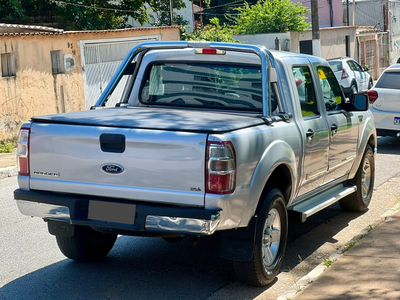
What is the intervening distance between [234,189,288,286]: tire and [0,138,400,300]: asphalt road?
0.45ft

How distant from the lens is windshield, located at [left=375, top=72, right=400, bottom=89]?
510 inches

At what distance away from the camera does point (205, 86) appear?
6.12m

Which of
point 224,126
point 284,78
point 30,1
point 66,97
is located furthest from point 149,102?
point 30,1

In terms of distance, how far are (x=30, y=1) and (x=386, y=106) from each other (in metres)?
16.0

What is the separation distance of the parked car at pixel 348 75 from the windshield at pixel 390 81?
1124cm

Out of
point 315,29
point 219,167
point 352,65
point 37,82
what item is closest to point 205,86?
point 219,167

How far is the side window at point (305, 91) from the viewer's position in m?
6.27

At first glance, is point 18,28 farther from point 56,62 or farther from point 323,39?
point 323,39

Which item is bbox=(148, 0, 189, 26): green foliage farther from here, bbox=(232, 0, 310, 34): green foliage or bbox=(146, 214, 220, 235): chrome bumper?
bbox=(146, 214, 220, 235): chrome bumper

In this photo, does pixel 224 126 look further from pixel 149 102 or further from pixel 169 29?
pixel 169 29

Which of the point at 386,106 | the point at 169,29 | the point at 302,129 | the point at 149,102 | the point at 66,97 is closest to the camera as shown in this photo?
the point at 302,129

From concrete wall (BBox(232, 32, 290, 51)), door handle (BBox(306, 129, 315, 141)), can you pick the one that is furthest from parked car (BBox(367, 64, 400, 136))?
concrete wall (BBox(232, 32, 290, 51))

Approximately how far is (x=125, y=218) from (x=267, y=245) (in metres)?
1.26

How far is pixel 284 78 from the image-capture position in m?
5.94
